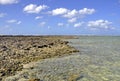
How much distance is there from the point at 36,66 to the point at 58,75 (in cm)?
450

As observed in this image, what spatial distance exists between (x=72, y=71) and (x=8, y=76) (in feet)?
19.7

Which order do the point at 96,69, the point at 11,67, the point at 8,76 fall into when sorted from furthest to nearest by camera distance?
the point at 96,69 < the point at 11,67 < the point at 8,76

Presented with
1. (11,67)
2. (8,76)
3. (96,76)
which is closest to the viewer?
(8,76)

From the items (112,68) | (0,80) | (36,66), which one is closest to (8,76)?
(0,80)

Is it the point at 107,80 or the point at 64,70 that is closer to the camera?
the point at 107,80

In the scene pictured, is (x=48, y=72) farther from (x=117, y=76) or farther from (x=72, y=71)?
(x=117, y=76)

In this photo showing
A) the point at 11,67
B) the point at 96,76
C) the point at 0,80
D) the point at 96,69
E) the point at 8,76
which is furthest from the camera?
the point at 96,69

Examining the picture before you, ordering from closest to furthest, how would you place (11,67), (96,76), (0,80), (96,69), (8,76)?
1. (0,80)
2. (8,76)
3. (96,76)
4. (11,67)
5. (96,69)

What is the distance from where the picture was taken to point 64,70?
75.6 feet

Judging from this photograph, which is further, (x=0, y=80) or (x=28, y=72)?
(x=28, y=72)

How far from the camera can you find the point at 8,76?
19578mm

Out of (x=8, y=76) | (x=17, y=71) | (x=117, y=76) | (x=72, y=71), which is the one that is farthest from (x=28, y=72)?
(x=117, y=76)

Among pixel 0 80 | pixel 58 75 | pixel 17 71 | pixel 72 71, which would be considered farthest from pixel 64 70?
pixel 0 80

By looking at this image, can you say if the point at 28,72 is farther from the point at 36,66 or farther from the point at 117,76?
the point at 117,76
